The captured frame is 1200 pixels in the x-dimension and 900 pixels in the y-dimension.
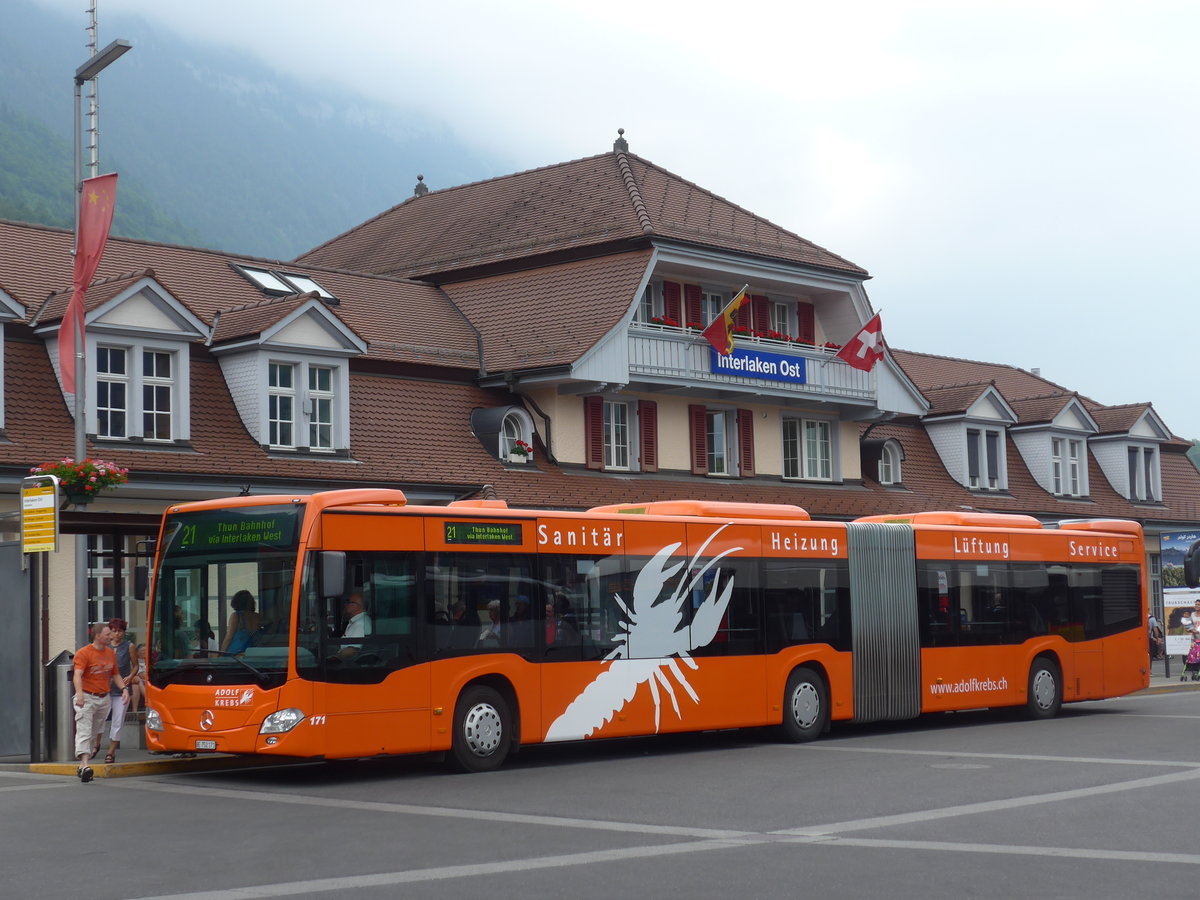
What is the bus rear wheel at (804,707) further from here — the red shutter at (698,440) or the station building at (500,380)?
the red shutter at (698,440)

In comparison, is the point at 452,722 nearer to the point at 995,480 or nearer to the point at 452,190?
the point at 452,190

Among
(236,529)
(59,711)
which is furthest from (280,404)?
(236,529)

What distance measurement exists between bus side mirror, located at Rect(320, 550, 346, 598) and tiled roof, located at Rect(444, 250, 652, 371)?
1564 cm

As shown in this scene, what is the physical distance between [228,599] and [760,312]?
73.9ft

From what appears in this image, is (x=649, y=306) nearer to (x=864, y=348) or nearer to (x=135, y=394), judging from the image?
(x=864, y=348)

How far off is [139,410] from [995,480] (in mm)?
26488

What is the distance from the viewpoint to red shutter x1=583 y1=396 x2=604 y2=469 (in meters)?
33.6

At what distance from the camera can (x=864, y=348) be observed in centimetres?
3762

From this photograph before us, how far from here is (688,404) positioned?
36.1 meters

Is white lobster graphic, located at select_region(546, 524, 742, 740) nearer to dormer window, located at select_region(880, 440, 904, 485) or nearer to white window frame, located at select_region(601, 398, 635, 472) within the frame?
white window frame, located at select_region(601, 398, 635, 472)

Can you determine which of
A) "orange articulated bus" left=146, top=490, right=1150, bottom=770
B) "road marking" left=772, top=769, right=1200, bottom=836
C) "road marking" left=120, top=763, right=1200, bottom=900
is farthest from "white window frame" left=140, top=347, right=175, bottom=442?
"road marking" left=772, top=769, right=1200, bottom=836

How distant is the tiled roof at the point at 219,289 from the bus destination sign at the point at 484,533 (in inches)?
404

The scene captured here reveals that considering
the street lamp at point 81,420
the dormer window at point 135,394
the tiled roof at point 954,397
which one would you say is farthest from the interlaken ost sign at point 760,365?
the street lamp at point 81,420

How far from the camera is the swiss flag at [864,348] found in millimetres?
37438
